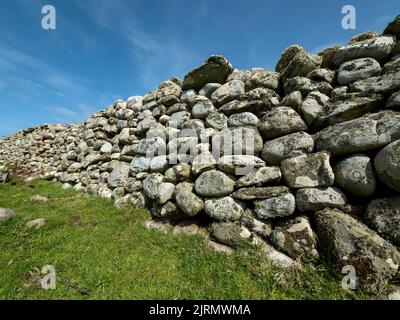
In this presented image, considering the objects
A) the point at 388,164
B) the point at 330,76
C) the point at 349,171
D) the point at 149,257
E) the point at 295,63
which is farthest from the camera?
the point at 295,63

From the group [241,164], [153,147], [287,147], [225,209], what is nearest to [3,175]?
[153,147]

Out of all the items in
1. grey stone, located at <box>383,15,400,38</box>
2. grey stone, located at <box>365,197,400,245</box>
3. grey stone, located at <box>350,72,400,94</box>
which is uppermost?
grey stone, located at <box>383,15,400,38</box>

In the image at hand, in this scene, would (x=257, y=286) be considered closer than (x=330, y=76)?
Yes

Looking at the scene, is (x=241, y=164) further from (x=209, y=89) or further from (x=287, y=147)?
(x=209, y=89)

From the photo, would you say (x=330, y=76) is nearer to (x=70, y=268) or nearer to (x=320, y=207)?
(x=320, y=207)

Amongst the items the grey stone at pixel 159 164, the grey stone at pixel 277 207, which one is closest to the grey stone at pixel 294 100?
the grey stone at pixel 277 207

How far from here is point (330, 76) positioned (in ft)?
15.5

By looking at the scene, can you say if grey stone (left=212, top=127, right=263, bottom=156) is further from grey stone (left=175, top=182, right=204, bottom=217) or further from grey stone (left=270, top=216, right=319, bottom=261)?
grey stone (left=270, top=216, right=319, bottom=261)

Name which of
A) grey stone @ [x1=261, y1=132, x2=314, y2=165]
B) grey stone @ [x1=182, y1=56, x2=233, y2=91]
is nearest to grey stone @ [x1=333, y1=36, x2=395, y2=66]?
grey stone @ [x1=261, y1=132, x2=314, y2=165]

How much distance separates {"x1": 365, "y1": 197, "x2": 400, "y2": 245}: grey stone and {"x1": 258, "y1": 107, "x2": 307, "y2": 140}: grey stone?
1919 mm

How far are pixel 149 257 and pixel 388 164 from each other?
4.32m

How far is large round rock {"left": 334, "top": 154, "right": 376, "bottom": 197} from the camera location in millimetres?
3322

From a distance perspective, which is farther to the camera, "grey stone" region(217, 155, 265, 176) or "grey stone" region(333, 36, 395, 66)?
"grey stone" region(217, 155, 265, 176)

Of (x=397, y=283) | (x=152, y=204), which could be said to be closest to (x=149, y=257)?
(x=152, y=204)
